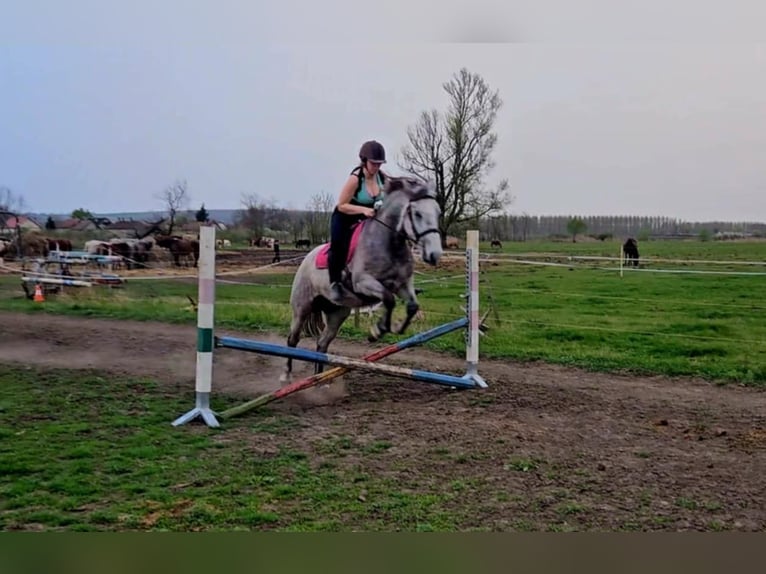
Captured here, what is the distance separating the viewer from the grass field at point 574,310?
6.39 m

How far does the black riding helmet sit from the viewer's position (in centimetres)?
396

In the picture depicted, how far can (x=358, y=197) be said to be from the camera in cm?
411

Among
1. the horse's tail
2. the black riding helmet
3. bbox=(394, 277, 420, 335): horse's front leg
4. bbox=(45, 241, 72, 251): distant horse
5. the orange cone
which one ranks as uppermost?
the black riding helmet

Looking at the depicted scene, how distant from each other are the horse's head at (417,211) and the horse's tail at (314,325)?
3.82 feet

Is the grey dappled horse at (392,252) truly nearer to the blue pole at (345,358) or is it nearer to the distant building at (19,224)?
the blue pole at (345,358)

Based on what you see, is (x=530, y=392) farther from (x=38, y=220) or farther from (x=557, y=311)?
(x=38, y=220)

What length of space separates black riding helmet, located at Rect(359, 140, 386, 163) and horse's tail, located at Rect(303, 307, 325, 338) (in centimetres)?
133

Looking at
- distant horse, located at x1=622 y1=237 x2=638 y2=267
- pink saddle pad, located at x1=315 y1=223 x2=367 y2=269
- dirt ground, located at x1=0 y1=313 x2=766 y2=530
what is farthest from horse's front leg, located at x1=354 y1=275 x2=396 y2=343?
distant horse, located at x1=622 y1=237 x2=638 y2=267

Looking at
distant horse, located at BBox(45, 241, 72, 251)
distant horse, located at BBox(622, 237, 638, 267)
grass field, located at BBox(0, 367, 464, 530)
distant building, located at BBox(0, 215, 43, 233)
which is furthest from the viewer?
distant horse, located at BBox(622, 237, 638, 267)

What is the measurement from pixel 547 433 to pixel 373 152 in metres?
1.91

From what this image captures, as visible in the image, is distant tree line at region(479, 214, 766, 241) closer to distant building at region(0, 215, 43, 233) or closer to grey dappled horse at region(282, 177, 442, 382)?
grey dappled horse at region(282, 177, 442, 382)

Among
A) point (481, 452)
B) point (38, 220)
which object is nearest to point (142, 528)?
point (481, 452)

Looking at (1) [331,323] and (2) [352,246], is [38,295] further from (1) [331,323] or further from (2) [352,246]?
(2) [352,246]

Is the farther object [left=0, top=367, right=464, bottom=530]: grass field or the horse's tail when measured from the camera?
the horse's tail
